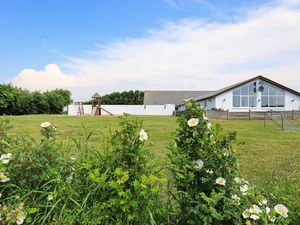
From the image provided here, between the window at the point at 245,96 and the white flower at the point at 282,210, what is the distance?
28.9 m

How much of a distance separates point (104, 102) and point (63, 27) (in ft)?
120

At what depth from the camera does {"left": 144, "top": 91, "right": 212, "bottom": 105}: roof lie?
47575mm

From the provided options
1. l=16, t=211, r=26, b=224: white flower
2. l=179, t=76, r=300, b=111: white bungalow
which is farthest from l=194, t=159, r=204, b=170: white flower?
l=179, t=76, r=300, b=111: white bungalow

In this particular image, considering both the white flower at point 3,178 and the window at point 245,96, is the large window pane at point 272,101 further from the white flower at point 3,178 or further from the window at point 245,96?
the white flower at point 3,178

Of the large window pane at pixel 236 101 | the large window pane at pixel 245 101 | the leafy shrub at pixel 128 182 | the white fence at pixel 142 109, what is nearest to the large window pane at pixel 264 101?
the large window pane at pixel 245 101

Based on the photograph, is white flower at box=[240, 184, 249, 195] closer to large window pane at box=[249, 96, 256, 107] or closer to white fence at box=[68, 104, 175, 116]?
large window pane at box=[249, 96, 256, 107]

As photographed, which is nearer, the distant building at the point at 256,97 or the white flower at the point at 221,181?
the white flower at the point at 221,181

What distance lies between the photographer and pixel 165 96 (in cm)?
4972

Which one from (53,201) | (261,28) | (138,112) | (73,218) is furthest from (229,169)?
(138,112)

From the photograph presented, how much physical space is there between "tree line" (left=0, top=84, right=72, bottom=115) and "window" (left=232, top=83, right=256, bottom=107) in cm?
2119

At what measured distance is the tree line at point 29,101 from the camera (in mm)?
28814

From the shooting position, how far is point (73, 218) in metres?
1.67

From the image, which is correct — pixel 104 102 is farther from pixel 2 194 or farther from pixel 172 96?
pixel 2 194

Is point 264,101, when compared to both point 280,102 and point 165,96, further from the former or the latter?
point 165,96
